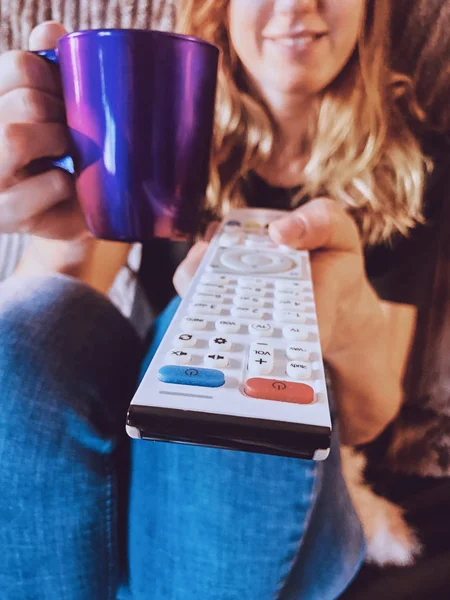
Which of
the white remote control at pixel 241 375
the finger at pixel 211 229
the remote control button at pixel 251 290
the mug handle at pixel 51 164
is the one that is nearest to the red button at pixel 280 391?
the white remote control at pixel 241 375

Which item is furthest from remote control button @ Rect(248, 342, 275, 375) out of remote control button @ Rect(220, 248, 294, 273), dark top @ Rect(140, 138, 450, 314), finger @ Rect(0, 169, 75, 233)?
dark top @ Rect(140, 138, 450, 314)

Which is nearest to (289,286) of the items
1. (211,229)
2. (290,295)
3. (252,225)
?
(290,295)

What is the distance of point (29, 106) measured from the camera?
0.32 metres

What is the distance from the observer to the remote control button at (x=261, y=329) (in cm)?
26

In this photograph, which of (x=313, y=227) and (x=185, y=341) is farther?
(x=313, y=227)

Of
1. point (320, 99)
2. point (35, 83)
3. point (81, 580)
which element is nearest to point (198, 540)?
point (81, 580)

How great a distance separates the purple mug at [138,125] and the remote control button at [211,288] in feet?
0.17

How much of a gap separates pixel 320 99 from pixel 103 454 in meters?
0.43

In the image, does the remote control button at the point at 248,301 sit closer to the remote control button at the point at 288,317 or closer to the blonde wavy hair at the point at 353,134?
the remote control button at the point at 288,317

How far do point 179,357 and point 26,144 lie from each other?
0.20 m

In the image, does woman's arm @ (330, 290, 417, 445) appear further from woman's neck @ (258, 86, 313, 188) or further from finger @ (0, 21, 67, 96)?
finger @ (0, 21, 67, 96)

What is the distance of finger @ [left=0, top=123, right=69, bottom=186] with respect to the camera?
32 cm

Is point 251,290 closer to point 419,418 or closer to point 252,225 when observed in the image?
point 252,225

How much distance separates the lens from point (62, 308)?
380 mm
